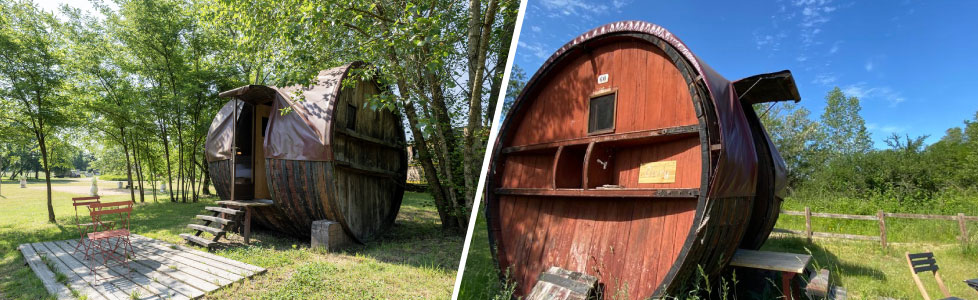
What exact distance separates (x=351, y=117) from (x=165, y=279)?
3.86m

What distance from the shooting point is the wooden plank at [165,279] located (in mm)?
4590

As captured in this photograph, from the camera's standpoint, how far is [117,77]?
15430 millimetres

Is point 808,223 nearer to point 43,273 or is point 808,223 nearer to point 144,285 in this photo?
point 144,285

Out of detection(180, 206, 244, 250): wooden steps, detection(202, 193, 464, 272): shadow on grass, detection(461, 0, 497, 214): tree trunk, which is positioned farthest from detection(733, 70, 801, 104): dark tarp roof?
detection(180, 206, 244, 250): wooden steps

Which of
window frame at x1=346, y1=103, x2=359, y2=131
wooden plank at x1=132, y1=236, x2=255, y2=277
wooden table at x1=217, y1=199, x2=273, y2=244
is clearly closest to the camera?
wooden plank at x1=132, y1=236, x2=255, y2=277

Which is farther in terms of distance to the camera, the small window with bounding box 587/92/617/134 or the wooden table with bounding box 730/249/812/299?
the small window with bounding box 587/92/617/134

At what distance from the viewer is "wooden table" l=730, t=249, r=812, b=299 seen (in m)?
3.60

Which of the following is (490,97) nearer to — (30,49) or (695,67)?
(695,67)

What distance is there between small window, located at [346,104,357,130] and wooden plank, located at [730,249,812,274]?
647cm

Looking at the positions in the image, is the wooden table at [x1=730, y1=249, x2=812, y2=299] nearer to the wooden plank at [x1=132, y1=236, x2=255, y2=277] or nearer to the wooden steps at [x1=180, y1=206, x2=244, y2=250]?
the wooden plank at [x1=132, y1=236, x2=255, y2=277]

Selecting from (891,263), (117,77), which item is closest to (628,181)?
(891,263)

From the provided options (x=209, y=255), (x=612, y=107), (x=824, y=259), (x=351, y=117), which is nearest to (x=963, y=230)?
(x=824, y=259)

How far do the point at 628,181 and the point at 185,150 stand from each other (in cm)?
2121

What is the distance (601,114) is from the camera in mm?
4121
